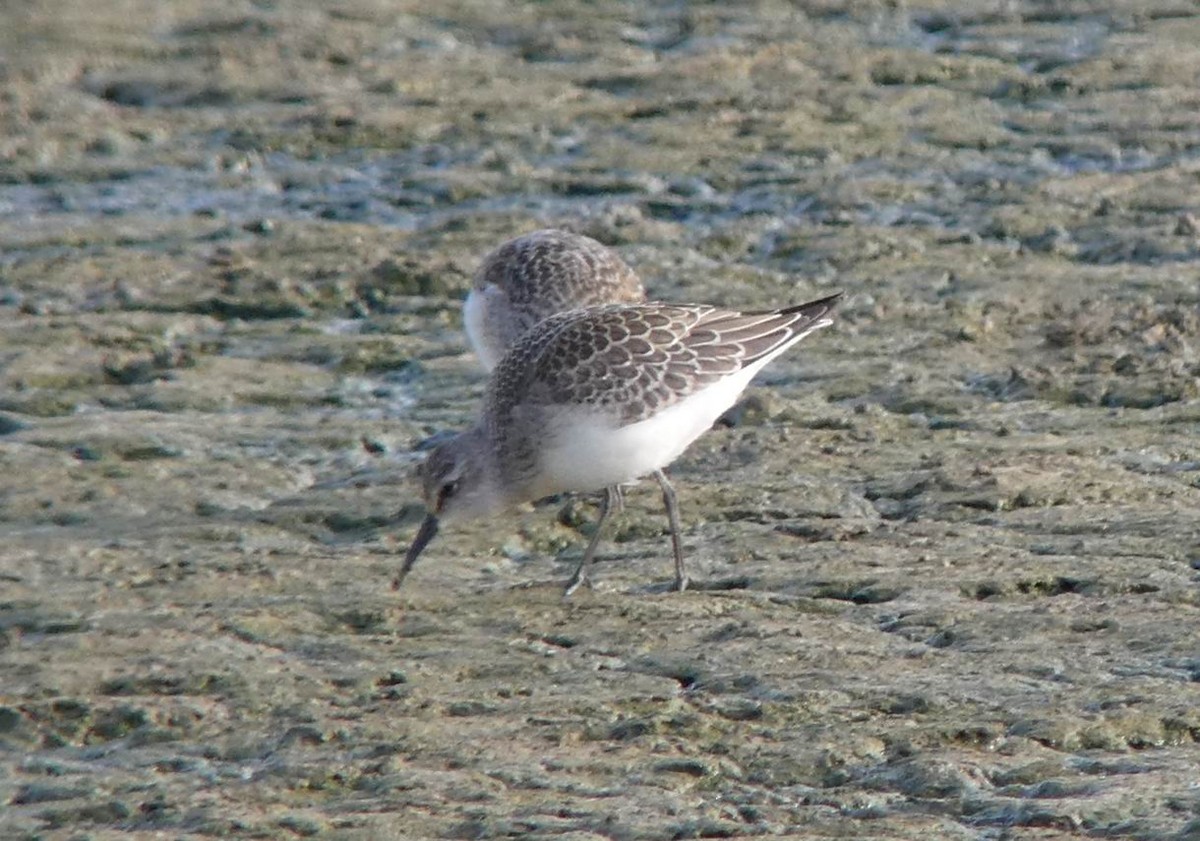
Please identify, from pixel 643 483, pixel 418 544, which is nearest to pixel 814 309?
pixel 643 483

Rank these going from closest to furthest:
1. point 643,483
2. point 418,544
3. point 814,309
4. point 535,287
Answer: point 418,544
point 814,309
point 643,483
point 535,287

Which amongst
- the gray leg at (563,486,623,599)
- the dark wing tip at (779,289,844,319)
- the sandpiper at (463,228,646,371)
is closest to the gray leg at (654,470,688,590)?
the gray leg at (563,486,623,599)

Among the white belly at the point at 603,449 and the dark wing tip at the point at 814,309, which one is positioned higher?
the dark wing tip at the point at 814,309

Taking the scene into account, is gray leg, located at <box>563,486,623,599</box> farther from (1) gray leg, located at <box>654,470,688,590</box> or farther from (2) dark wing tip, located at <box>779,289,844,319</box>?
(2) dark wing tip, located at <box>779,289,844,319</box>

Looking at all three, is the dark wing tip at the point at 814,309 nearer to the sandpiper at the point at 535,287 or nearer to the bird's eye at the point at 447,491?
the sandpiper at the point at 535,287

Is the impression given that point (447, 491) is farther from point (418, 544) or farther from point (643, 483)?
point (643, 483)

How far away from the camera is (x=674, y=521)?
7070 mm

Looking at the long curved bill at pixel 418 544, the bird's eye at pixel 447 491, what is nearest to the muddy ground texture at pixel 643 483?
the long curved bill at pixel 418 544

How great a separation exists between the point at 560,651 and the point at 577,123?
669 cm

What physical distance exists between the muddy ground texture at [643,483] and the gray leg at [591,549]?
0.29 feet

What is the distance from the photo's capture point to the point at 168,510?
7.81 meters

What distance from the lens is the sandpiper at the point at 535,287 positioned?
322 inches

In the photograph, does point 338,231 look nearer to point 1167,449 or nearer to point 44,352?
point 44,352

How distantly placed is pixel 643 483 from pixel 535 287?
83cm
